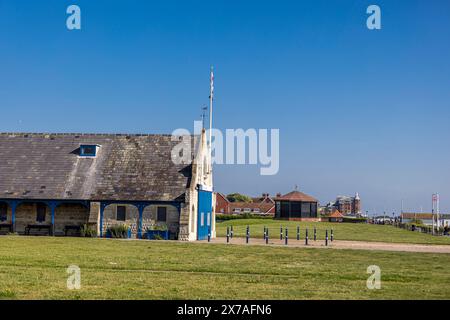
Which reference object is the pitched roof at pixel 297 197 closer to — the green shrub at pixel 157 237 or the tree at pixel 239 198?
the green shrub at pixel 157 237

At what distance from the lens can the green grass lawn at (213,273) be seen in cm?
1427

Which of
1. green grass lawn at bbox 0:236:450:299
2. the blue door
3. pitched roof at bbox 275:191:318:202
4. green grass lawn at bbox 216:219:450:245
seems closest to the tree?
pitched roof at bbox 275:191:318:202

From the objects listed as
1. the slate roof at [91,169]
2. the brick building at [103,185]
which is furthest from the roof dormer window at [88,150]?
the slate roof at [91,169]

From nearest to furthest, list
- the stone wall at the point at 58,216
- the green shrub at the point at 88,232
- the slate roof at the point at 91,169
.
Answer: the green shrub at the point at 88,232, the slate roof at the point at 91,169, the stone wall at the point at 58,216

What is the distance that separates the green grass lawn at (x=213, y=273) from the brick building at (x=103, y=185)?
9379 mm

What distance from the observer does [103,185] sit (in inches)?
1553

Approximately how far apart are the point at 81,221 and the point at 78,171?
3.30m

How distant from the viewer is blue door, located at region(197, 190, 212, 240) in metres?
39.8

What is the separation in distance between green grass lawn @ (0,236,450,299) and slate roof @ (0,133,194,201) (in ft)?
33.7

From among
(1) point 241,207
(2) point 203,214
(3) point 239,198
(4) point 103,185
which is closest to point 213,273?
(4) point 103,185

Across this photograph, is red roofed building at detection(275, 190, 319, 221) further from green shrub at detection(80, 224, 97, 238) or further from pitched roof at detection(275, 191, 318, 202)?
green shrub at detection(80, 224, 97, 238)
